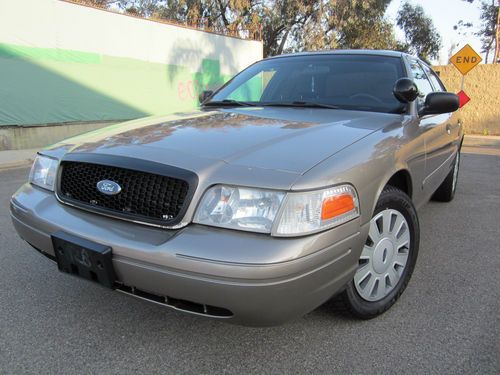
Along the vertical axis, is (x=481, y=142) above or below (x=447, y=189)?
below

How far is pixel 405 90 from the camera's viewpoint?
2889mm

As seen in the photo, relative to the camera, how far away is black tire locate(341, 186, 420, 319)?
7.52 feet

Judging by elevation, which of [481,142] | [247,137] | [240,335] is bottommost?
[481,142]

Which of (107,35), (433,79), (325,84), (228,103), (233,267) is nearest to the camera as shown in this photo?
(233,267)

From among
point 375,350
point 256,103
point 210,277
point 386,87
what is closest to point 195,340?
point 210,277

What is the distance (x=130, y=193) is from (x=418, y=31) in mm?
37866

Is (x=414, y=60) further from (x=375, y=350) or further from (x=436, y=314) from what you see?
(x=375, y=350)

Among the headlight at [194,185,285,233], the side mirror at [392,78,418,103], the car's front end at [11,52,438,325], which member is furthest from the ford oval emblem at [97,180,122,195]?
the side mirror at [392,78,418,103]

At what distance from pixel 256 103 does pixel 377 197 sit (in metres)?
1.52

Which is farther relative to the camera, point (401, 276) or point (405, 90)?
point (405, 90)

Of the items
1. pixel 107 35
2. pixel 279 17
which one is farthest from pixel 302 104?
pixel 279 17

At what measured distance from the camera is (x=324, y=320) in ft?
7.93

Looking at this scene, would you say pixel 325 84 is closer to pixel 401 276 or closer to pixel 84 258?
pixel 401 276

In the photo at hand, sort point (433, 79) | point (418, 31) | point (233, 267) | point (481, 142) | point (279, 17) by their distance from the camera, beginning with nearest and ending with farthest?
point (233, 267), point (433, 79), point (481, 142), point (279, 17), point (418, 31)
